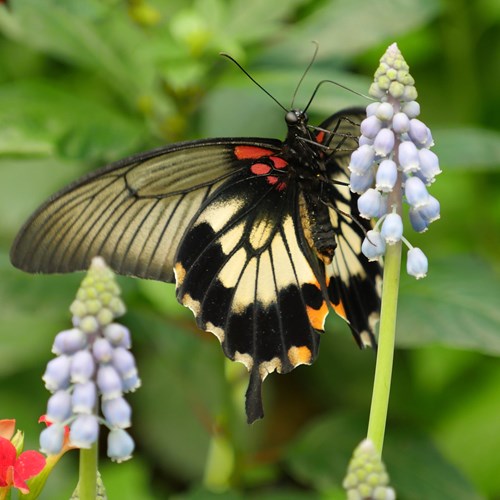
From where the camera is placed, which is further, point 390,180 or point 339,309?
point 339,309

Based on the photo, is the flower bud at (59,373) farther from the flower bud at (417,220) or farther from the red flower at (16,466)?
the flower bud at (417,220)

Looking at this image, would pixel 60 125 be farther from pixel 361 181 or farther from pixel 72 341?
pixel 72 341

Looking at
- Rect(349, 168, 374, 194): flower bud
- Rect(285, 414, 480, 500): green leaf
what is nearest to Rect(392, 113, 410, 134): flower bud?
Rect(349, 168, 374, 194): flower bud

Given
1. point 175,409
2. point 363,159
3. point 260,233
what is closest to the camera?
point 363,159

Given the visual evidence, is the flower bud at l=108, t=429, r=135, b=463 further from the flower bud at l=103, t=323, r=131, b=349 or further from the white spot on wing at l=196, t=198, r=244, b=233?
the white spot on wing at l=196, t=198, r=244, b=233

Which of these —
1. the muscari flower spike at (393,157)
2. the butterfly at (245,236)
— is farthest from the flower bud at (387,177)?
the butterfly at (245,236)

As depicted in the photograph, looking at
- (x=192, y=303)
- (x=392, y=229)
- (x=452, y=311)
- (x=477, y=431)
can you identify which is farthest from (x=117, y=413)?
(x=477, y=431)

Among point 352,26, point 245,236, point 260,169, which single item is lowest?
point 245,236
